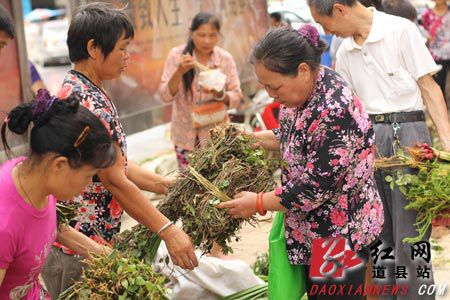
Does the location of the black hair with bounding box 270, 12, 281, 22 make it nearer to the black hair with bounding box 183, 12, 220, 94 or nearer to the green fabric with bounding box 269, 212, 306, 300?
the black hair with bounding box 183, 12, 220, 94

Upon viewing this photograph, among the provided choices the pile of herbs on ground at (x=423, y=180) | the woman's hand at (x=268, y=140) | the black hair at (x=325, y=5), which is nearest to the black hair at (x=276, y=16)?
the black hair at (x=325, y=5)

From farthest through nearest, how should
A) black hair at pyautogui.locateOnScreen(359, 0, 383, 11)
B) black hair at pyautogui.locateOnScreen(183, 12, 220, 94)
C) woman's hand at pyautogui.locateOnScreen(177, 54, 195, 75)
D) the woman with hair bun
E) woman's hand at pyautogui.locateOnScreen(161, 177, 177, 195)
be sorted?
black hair at pyautogui.locateOnScreen(183, 12, 220, 94) → woman's hand at pyautogui.locateOnScreen(177, 54, 195, 75) → black hair at pyautogui.locateOnScreen(359, 0, 383, 11) → woman's hand at pyautogui.locateOnScreen(161, 177, 177, 195) → the woman with hair bun

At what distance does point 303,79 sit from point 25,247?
51.4 inches

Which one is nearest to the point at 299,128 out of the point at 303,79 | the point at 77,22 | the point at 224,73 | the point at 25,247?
the point at 303,79

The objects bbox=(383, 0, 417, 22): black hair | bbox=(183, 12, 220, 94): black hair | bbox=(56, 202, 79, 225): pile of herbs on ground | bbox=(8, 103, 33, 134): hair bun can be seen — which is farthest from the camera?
bbox=(183, 12, 220, 94): black hair

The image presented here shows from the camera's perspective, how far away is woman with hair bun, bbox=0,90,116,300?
233 cm

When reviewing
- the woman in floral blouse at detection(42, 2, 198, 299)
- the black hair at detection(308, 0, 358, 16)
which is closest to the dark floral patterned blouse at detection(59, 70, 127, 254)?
the woman in floral blouse at detection(42, 2, 198, 299)

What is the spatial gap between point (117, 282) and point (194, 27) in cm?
326

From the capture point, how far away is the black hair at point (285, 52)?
3012 mm

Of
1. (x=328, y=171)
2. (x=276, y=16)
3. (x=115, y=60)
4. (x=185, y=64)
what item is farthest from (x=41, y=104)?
(x=276, y=16)

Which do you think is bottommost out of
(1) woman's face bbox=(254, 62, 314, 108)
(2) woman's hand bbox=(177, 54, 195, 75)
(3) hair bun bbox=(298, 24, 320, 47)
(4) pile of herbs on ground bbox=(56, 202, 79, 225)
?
(2) woman's hand bbox=(177, 54, 195, 75)

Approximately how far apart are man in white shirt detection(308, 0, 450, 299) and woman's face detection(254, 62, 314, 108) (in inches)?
42.6

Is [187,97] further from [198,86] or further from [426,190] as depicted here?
[426,190]

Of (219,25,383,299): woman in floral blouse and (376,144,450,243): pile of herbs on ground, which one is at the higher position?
(219,25,383,299): woman in floral blouse
